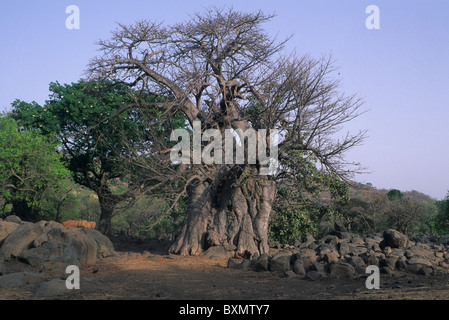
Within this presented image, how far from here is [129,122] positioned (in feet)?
51.0

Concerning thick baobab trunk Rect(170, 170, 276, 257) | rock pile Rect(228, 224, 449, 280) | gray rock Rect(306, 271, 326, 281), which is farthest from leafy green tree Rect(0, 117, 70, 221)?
gray rock Rect(306, 271, 326, 281)

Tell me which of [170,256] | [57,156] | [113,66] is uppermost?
[113,66]

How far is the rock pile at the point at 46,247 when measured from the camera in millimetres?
8773

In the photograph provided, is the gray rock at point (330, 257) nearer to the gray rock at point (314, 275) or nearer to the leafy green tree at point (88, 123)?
the gray rock at point (314, 275)

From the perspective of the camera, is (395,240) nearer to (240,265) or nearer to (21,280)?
(240,265)

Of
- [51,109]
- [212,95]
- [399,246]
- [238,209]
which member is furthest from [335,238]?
[51,109]

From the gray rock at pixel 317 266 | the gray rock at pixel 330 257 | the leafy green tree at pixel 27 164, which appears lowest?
the gray rock at pixel 317 266

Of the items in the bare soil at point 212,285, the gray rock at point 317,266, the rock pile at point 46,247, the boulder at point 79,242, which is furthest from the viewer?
the boulder at point 79,242

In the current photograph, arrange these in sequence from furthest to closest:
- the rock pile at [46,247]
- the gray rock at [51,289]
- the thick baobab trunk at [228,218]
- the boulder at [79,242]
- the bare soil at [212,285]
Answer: the thick baobab trunk at [228,218]
the boulder at [79,242]
the rock pile at [46,247]
the bare soil at [212,285]
the gray rock at [51,289]

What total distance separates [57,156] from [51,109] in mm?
1996

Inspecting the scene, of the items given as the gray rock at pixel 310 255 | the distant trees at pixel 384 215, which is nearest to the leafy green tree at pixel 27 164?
the gray rock at pixel 310 255

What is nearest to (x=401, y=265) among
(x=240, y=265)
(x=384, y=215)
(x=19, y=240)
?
(x=240, y=265)

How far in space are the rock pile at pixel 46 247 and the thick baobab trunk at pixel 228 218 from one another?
9.90 ft
